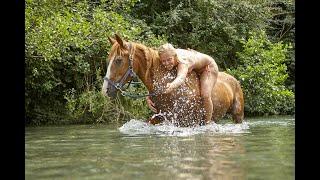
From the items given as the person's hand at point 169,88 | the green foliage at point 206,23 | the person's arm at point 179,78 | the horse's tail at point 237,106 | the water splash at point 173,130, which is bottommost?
the water splash at point 173,130

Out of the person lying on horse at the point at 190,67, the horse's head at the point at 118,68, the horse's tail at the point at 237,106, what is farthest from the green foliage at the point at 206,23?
the horse's head at the point at 118,68

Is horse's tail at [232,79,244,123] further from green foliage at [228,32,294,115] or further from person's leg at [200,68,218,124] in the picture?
green foliage at [228,32,294,115]

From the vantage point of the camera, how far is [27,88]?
13.1m

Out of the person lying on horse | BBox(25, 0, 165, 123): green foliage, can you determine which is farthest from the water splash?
BBox(25, 0, 165, 123): green foliage

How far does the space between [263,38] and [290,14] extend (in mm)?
5169

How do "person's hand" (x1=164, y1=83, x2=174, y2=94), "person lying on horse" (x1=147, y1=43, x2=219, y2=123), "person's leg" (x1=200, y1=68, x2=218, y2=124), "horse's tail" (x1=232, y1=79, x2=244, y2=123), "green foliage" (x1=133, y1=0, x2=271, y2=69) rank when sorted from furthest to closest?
"green foliage" (x1=133, y1=0, x2=271, y2=69), "horse's tail" (x1=232, y1=79, x2=244, y2=123), "person's leg" (x1=200, y1=68, x2=218, y2=124), "person lying on horse" (x1=147, y1=43, x2=219, y2=123), "person's hand" (x1=164, y1=83, x2=174, y2=94)

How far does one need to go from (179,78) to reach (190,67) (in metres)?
0.49

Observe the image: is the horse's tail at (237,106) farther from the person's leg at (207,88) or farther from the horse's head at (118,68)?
the horse's head at (118,68)

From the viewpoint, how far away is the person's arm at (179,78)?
24.7 ft

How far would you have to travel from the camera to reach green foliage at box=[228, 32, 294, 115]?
15969 millimetres

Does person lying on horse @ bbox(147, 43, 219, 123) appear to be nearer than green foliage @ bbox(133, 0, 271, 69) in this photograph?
Yes

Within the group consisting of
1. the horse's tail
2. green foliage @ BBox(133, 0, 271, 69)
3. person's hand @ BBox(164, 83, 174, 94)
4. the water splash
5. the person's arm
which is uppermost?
green foliage @ BBox(133, 0, 271, 69)
